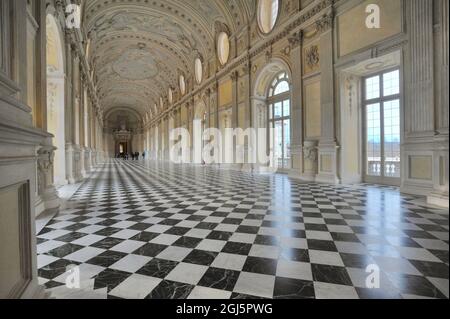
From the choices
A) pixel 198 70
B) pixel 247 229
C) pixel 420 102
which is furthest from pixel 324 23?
pixel 198 70

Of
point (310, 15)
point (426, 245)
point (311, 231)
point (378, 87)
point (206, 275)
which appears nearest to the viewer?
point (206, 275)

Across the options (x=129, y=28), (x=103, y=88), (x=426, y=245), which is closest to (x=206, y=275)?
(x=426, y=245)

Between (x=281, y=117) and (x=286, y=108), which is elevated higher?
(x=286, y=108)

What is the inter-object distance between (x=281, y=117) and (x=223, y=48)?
737 centimetres

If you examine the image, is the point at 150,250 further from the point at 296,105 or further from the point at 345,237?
the point at 296,105

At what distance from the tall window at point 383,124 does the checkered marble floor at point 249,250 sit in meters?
3.17

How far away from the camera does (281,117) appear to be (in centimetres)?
1219

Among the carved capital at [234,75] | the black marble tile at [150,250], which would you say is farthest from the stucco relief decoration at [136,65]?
the black marble tile at [150,250]

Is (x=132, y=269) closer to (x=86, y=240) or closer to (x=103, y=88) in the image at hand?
(x=86, y=240)

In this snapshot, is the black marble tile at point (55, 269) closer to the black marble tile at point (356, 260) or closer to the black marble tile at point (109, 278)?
the black marble tile at point (109, 278)

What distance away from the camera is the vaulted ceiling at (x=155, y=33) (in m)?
14.5

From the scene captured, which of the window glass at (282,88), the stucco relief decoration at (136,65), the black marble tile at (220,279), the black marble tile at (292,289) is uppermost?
the stucco relief decoration at (136,65)

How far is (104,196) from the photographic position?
622 cm
